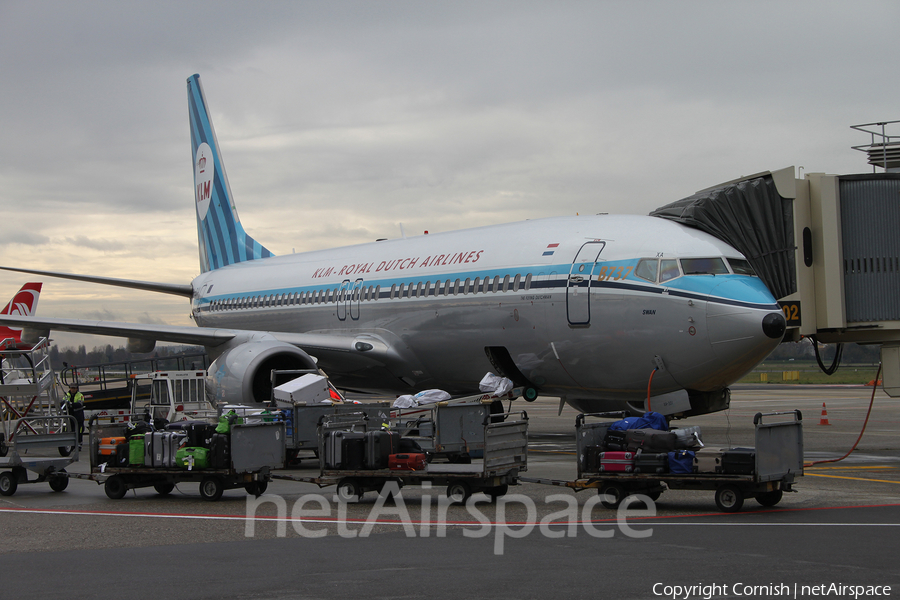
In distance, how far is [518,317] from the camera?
16.2m

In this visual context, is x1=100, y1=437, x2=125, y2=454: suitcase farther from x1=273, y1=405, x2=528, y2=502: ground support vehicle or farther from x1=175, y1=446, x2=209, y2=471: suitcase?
x1=273, y1=405, x2=528, y2=502: ground support vehicle

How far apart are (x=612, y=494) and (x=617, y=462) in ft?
1.33

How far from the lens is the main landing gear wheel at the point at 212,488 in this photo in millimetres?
11375

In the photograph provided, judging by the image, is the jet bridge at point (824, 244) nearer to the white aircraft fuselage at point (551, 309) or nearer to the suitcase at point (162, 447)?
the white aircraft fuselage at point (551, 309)

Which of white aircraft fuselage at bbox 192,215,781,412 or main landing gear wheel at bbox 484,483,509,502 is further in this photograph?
white aircraft fuselage at bbox 192,215,781,412

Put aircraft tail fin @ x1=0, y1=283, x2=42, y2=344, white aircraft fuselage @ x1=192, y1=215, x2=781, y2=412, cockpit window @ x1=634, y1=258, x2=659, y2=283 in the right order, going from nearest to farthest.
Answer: white aircraft fuselage @ x1=192, y1=215, x2=781, y2=412
cockpit window @ x1=634, y1=258, x2=659, y2=283
aircraft tail fin @ x1=0, y1=283, x2=42, y2=344

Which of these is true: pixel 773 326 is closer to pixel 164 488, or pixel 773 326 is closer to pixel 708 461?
pixel 708 461

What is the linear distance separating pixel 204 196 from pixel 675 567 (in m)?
24.9

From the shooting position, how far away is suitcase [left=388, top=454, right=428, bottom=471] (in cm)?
1118

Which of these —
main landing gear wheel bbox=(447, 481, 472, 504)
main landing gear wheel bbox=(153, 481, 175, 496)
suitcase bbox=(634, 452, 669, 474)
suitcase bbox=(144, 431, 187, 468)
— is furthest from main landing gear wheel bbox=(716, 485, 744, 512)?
main landing gear wheel bbox=(153, 481, 175, 496)

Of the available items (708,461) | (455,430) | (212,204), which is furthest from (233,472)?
(212,204)

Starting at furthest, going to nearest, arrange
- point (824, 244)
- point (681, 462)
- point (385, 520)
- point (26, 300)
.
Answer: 1. point (26, 300)
2. point (824, 244)
3. point (681, 462)
4. point (385, 520)

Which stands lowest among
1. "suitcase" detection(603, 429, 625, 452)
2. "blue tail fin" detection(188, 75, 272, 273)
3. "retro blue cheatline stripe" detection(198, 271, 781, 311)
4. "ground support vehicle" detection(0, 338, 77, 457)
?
"suitcase" detection(603, 429, 625, 452)

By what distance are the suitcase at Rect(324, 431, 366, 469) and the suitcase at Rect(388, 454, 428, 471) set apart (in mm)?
363
